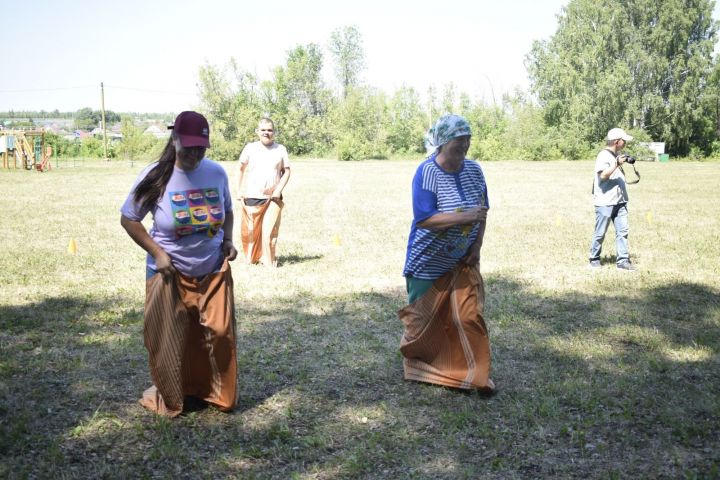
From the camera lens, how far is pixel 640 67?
5297 cm

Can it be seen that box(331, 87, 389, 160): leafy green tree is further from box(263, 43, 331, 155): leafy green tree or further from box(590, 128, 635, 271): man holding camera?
box(590, 128, 635, 271): man holding camera

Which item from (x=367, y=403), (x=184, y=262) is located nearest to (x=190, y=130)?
(x=184, y=262)

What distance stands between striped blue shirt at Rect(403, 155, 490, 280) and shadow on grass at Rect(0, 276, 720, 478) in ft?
3.36

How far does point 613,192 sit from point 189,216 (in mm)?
7062

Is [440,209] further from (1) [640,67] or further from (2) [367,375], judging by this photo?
(1) [640,67]

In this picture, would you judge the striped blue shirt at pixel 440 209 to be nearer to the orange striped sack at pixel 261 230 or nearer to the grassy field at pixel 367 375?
the grassy field at pixel 367 375

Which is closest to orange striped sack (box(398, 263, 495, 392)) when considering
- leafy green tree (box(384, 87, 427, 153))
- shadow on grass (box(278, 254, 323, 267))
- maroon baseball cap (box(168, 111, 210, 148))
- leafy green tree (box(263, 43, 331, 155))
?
maroon baseball cap (box(168, 111, 210, 148))

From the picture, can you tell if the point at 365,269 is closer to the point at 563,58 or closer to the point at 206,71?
the point at 563,58

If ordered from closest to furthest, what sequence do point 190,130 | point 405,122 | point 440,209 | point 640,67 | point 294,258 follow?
point 190,130 → point 440,209 → point 294,258 → point 640,67 → point 405,122

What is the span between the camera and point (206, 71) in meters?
65.6

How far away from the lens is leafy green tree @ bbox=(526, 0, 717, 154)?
52156 millimetres

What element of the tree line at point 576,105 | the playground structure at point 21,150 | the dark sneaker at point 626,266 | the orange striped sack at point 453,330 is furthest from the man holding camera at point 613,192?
the tree line at point 576,105

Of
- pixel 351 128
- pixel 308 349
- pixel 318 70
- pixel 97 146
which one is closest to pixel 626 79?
pixel 351 128

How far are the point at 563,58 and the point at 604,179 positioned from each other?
50790 millimetres
